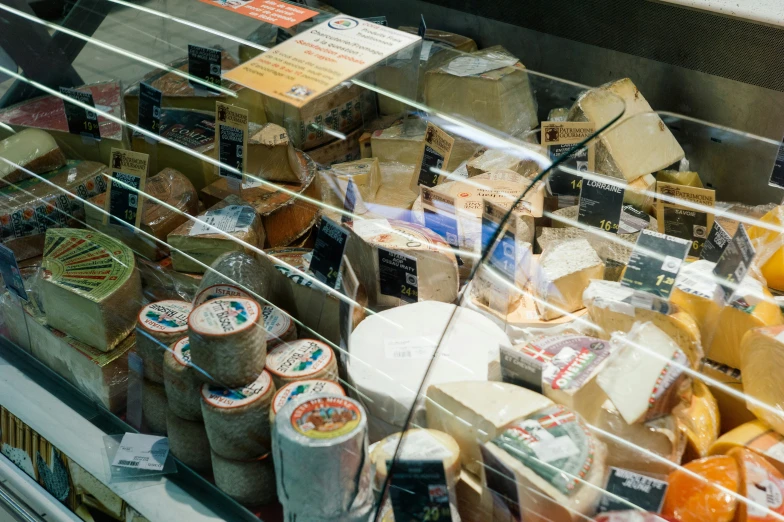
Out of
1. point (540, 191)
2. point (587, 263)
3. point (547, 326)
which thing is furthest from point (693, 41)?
point (547, 326)

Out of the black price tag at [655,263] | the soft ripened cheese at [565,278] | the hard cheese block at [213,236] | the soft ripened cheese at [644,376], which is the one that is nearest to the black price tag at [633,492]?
the soft ripened cheese at [644,376]

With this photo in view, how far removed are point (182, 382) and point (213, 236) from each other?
508 millimetres

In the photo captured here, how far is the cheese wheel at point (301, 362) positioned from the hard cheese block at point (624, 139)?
1.00m

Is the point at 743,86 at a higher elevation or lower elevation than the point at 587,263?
higher

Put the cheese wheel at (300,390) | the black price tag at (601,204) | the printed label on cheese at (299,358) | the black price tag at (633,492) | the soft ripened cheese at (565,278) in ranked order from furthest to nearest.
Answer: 1. the black price tag at (601,204)
2. the soft ripened cheese at (565,278)
3. the printed label on cheese at (299,358)
4. the cheese wheel at (300,390)
5. the black price tag at (633,492)

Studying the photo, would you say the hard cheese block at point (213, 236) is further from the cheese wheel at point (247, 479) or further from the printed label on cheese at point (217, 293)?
the cheese wheel at point (247, 479)

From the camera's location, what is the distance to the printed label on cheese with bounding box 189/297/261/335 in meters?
1.48

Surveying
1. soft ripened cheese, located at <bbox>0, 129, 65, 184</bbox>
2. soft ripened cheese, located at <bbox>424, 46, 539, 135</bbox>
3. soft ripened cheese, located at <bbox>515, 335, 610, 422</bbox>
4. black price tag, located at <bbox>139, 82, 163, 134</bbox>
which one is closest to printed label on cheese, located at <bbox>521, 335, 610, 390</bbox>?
soft ripened cheese, located at <bbox>515, 335, 610, 422</bbox>

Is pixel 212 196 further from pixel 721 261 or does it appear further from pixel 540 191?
pixel 721 261

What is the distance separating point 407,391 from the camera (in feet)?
5.09

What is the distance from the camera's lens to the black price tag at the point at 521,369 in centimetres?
143

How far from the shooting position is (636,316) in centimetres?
154

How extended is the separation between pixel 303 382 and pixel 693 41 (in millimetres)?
1650

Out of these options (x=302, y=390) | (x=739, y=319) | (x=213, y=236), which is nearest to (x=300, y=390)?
(x=302, y=390)
